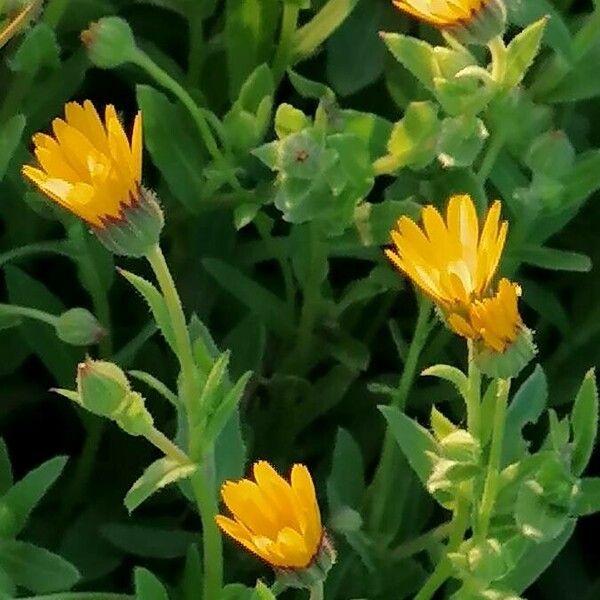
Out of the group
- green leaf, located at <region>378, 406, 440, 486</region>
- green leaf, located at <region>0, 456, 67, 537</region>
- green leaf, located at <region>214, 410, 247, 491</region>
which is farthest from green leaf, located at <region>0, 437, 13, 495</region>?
green leaf, located at <region>378, 406, 440, 486</region>

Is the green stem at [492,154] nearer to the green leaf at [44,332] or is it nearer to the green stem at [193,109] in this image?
the green stem at [193,109]

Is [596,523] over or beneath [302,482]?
beneath

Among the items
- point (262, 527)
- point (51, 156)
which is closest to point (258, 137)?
point (51, 156)

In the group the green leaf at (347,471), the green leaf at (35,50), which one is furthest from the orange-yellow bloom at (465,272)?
the green leaf at (35,50)

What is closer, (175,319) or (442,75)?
(175,319)

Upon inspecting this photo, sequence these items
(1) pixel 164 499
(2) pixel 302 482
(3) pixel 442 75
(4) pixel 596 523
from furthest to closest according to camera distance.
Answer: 1. (4) pixel 596 523
2. (1) pixel 164 499
3. (3) pixel 442 75
4. (2) pixel 302 482

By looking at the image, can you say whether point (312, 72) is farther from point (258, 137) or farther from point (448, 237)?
point (448, 237)

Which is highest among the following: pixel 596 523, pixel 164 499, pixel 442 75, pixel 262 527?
pixel 442 75
